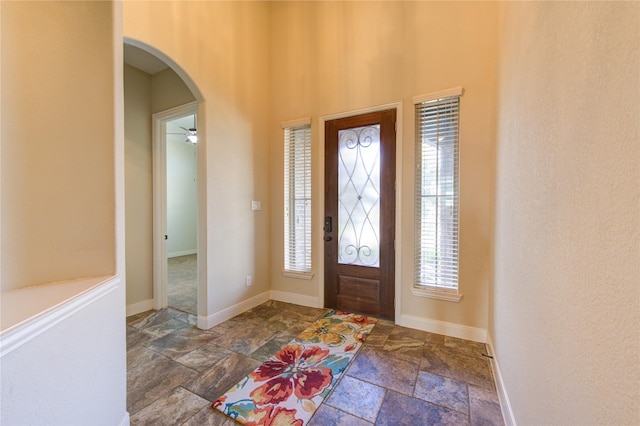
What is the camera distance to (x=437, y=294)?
95.9 inches

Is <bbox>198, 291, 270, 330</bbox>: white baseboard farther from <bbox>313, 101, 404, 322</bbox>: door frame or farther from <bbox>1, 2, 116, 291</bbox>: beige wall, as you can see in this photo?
<bbox>1, 2, 116, 291</bbox>: beige wall

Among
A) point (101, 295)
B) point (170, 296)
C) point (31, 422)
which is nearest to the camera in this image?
point (31, 422)

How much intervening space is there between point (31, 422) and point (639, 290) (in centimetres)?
173

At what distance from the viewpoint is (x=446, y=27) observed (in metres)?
2.38

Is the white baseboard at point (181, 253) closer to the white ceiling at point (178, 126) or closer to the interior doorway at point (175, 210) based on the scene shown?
the interior doorway at point (175, 210)

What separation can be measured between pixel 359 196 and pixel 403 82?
1.27 meters

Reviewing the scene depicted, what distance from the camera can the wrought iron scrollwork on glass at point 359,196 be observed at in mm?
2752

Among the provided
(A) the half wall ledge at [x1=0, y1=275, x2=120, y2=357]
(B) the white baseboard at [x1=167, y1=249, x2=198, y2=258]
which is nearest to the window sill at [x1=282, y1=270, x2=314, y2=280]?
(A) the half wall ledge at [x1=0, y1=275, x2=120, y2=357]

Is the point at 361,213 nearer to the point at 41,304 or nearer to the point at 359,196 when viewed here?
the point at 359,196

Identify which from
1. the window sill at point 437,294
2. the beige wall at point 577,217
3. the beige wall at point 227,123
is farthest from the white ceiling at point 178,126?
the beige wall at point 577,217

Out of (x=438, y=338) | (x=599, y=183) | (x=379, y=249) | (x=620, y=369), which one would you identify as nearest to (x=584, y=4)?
(x=599, y=183)

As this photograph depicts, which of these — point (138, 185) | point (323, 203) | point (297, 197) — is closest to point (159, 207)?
point (138, 185)

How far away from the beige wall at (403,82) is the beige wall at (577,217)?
99 centimetres

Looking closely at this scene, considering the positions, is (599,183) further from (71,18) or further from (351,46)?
(351,46)
